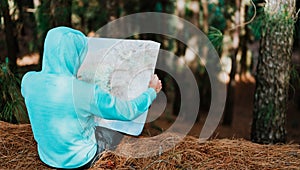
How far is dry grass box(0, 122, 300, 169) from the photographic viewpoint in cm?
275

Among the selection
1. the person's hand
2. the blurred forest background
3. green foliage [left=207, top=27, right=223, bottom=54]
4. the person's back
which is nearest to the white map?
the person's hand

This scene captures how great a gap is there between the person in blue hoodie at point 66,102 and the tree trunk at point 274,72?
5.14ft

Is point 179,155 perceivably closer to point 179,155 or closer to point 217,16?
point 179,155

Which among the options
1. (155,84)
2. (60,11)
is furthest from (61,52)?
(60,11)

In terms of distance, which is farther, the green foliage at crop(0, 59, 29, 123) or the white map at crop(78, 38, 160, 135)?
the green foliage at crop(0, 59, 29, 123)

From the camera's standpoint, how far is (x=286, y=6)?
141 inches

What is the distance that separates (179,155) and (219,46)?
2.22 m

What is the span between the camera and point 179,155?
2.83 m

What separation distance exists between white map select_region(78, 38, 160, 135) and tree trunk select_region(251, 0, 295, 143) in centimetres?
130

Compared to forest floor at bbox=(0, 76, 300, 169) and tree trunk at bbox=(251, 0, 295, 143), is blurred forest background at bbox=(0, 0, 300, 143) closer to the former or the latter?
tree trunk at bbox=(251, 0, 295, 143)

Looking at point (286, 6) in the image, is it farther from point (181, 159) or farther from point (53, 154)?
point (53, 154)

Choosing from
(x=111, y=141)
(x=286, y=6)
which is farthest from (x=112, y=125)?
(x=286, y=6)

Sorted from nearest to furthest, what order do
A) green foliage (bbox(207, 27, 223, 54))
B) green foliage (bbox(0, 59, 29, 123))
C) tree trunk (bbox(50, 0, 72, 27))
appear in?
green foliage (bbox(0, 59, 29, 123))
green foliage (bbox(207, 27, 223, 54))
tree trunk (bbox(50, 0, 72, 27))

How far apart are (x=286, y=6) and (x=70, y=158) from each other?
2.31 metres
